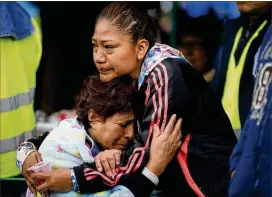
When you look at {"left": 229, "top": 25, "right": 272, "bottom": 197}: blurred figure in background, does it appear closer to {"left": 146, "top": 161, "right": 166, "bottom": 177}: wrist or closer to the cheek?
{"left": 146, "top": 161, "right": 166, "bottom": 177}: wrist

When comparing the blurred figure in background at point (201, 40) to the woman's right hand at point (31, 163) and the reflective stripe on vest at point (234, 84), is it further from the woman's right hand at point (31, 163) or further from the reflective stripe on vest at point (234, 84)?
the woman's right hand at point (31, 163)

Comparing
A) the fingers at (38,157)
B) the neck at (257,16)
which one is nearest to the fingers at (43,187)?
the fingers at (38,157)

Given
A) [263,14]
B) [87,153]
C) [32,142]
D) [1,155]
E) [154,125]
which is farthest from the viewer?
[1,155]

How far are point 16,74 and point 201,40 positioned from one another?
115 centimetres

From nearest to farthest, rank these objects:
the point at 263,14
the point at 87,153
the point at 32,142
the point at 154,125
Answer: the point at 154,125 → the point at 87,153 → the point at 32,142 → the point at 263,14

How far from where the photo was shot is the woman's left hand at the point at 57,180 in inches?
107

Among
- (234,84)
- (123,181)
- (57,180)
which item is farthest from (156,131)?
Result: (234,84)

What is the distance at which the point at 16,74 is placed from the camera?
3.67m

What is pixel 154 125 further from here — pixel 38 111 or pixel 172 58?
pixel 38 111

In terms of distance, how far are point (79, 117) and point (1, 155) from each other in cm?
94

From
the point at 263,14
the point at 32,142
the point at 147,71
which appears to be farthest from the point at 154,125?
the point at 263,14

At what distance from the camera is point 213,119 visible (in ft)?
9.09

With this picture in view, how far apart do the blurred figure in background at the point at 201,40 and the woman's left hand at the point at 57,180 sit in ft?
3.74

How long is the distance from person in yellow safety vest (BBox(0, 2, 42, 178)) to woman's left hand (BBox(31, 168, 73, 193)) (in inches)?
35.0
